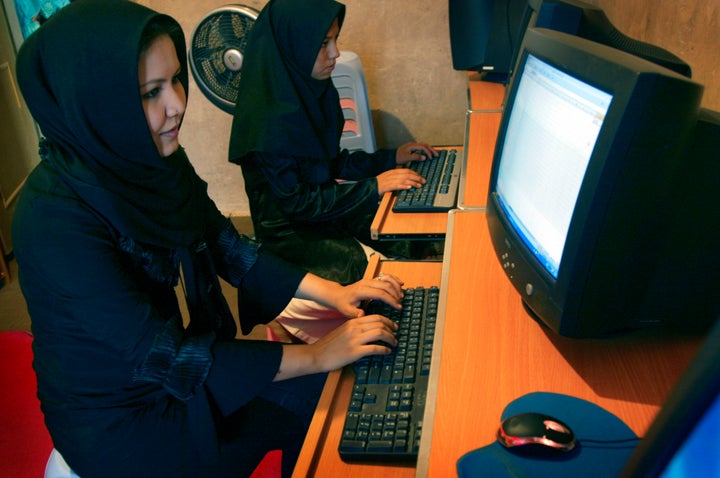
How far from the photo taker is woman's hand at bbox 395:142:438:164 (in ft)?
6.18

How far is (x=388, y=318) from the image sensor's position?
1.10 metres

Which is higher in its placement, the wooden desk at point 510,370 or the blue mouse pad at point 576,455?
the blue mouse pad at point 576,455

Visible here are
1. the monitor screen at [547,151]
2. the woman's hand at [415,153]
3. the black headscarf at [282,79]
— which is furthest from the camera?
the woman's hand at [415,153]

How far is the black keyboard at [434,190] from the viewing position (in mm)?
1512

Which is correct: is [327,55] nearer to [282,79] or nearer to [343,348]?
[282,79]

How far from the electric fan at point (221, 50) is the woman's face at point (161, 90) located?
1.33m

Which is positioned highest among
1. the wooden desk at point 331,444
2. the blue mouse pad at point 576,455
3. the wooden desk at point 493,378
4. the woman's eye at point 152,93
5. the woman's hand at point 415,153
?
the woman's eye at point 152,93

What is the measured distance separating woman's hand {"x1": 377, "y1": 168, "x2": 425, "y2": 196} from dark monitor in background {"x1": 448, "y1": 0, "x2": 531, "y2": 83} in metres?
0.72

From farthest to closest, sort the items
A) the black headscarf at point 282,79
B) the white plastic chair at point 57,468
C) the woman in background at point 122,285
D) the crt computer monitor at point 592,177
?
the black headscarf at point 282,79 → the white plastic chair at point 57,468 → the woman in background at point 122,285 → the crt computer monitor at point 592,177

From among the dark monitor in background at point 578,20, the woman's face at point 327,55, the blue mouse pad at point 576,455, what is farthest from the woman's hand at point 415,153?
the blue mouse pad at point 576,455

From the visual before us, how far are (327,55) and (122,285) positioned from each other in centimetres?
112

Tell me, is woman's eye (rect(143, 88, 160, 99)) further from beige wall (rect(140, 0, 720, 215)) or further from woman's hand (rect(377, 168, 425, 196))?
beige wall (rect(140, 0, 720, 215))

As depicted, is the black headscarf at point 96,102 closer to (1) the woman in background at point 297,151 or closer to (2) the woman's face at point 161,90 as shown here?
(2) the woman's face at point 161,90

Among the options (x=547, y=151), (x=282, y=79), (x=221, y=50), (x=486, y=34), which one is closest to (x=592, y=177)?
(x=547, y=151)
